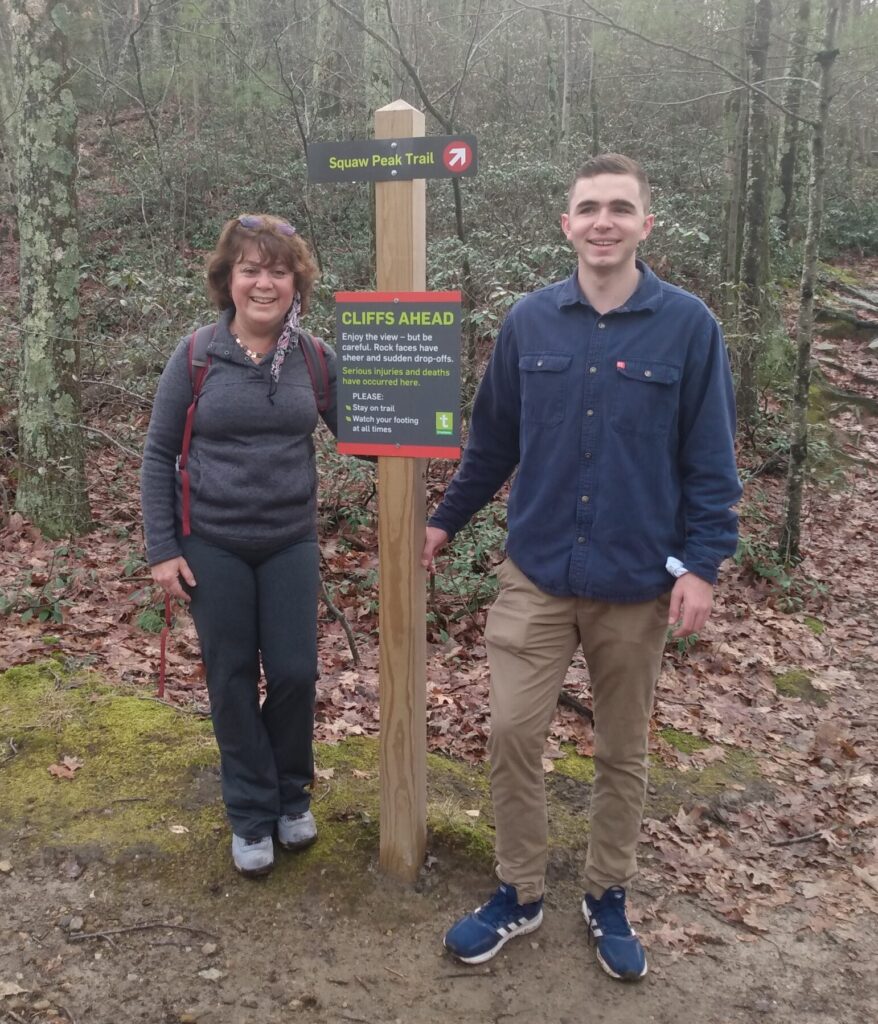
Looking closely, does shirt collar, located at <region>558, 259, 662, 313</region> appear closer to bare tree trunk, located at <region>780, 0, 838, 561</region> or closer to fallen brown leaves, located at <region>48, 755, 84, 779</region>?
fallen brown leaves, located at <region>48, 755, 84, 779</region>

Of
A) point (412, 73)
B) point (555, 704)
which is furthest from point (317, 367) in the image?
point (412, 73)

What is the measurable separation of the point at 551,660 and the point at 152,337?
21.8ft

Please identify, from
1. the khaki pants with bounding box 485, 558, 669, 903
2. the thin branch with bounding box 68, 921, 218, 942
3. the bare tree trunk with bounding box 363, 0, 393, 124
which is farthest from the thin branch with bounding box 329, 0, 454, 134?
the thin branch with bounding box 68, 921, 218, 942

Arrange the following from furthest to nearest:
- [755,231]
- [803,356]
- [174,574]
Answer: [755,231]
[803,356]
[174,574]

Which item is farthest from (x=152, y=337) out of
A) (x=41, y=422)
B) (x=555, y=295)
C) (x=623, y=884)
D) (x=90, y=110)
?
(x=90, y=110)

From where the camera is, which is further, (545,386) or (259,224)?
(259,224)

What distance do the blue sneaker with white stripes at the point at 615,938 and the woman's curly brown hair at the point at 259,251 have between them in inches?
96.6

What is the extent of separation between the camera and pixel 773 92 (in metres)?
15.6

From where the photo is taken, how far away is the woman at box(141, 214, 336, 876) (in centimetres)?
292

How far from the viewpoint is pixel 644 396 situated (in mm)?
2648

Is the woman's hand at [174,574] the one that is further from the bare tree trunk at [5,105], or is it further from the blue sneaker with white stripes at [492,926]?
the bare tree trunk at [5,105]

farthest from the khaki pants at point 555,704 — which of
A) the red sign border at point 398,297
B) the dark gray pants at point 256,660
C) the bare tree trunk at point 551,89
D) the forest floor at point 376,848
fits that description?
the bare tree trunk at point 551,89

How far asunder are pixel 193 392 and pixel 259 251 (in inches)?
20.8

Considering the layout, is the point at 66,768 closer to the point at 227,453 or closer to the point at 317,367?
the point at 227,453
